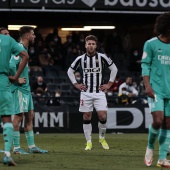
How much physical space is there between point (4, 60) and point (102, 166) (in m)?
2.17

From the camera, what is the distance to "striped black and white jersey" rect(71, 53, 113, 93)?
1563cm

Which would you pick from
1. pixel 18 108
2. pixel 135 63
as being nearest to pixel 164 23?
pixel 18 108

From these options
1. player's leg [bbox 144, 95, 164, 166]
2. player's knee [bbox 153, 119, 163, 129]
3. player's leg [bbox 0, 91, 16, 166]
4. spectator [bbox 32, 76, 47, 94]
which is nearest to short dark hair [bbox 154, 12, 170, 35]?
player's leg [bbox 144, 95, 164, 166]

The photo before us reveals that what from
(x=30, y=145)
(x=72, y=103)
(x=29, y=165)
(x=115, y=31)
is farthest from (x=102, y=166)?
(x=115, y=31)

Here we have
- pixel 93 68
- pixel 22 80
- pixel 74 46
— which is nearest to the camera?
pixel 22 80

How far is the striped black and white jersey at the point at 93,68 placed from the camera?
1563 cm

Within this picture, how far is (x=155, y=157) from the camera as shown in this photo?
1273 cm

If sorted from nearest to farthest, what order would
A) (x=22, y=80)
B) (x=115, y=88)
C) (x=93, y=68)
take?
(x=22, y=80), (x=93, y=68), (x=115, y=88)

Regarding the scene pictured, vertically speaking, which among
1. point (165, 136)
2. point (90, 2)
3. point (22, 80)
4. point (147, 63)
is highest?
point (90, 2)

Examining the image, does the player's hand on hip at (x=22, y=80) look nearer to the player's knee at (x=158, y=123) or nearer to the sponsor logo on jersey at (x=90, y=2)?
the player's knee at (x=158, y=123)

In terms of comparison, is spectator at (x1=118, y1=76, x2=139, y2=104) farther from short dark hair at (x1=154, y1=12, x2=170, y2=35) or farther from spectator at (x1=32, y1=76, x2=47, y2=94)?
short dark hair at (x1=154, y1=12, x2=170, y2=35)

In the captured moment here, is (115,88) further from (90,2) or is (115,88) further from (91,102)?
(91,102)

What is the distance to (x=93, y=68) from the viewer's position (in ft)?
51.5

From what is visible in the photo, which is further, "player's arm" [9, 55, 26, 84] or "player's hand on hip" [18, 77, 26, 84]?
"player's hand on hip" [18, 77, 26, 84]
